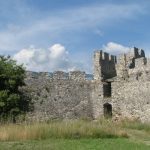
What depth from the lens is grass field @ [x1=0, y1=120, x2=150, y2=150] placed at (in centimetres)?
1922

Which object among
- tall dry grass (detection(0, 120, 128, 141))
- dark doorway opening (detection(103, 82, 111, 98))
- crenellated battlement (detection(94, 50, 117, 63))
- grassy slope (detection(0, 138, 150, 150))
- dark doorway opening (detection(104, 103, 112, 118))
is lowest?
grassy slope (detection(0, 138, 150, 150))

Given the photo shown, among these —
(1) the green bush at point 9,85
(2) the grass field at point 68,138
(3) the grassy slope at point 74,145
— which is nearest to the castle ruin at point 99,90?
(1) the green bush at point 9,85

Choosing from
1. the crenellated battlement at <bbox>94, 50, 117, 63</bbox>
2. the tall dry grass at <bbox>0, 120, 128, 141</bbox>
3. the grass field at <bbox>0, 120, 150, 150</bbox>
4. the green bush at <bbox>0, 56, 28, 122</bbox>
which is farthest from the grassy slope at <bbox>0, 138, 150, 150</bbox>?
the crenellated battlement at <bbox>94, 50, 117, 63</bbox>

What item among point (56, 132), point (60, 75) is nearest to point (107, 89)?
point (60, 75)

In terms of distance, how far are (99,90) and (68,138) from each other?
661 inches

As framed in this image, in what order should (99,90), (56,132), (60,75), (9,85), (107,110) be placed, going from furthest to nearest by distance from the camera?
(107,110) < (99,90) < (60,75) < (9,85) < (56,132)

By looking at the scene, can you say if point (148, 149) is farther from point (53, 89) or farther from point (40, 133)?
point (53, 89)

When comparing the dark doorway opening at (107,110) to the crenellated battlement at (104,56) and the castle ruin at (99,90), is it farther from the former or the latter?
the crenellated battlement at (104,56)

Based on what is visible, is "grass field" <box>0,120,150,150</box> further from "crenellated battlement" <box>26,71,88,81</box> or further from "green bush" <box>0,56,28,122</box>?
"crenellated battlement" <box>26,71,88,81</box>

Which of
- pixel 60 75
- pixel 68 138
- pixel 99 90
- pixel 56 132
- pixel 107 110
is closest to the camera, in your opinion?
pixel 68 138

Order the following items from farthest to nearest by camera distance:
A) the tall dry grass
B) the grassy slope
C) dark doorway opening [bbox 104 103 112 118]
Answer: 1. dark doorway opening [bbox 104 103 112 118]
2. the tall dry grass
3. the grassy slope

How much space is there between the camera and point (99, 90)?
38.9 meters

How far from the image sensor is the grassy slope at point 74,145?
1872 cm

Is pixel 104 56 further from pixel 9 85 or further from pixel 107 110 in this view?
pixel 9 85
